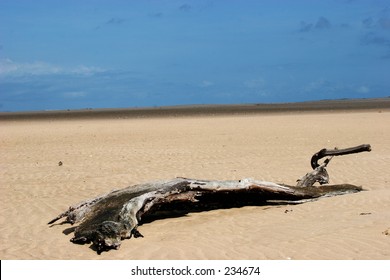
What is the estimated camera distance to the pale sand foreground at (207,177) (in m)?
7.80

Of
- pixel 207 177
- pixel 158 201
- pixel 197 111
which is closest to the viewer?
A: pixel 158 201

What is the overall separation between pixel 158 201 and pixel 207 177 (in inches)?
221

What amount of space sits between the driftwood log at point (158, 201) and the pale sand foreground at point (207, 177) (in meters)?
0.21

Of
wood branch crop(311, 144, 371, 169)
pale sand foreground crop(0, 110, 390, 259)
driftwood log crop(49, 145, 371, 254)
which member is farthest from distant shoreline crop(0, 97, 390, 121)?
driftwood log crop(49, 145, 371, 254)

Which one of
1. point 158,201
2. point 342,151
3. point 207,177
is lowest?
point 207,177

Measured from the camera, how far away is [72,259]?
767 centimetres

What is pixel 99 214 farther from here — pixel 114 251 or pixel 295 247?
pixel 295 247

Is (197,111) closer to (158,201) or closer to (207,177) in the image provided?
(207,177)

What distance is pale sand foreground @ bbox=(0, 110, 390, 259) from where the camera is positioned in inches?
307

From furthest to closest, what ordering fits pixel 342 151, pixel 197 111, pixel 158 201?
1. pixel 197 111
2. pixel 342 151
3. pixel 158 201

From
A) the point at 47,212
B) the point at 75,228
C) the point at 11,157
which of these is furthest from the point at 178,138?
the point at 75,228

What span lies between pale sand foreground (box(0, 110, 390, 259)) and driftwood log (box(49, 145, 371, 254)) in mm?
205

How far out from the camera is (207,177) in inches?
587

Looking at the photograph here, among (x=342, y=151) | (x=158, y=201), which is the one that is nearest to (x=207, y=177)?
(x=342, y=151)
